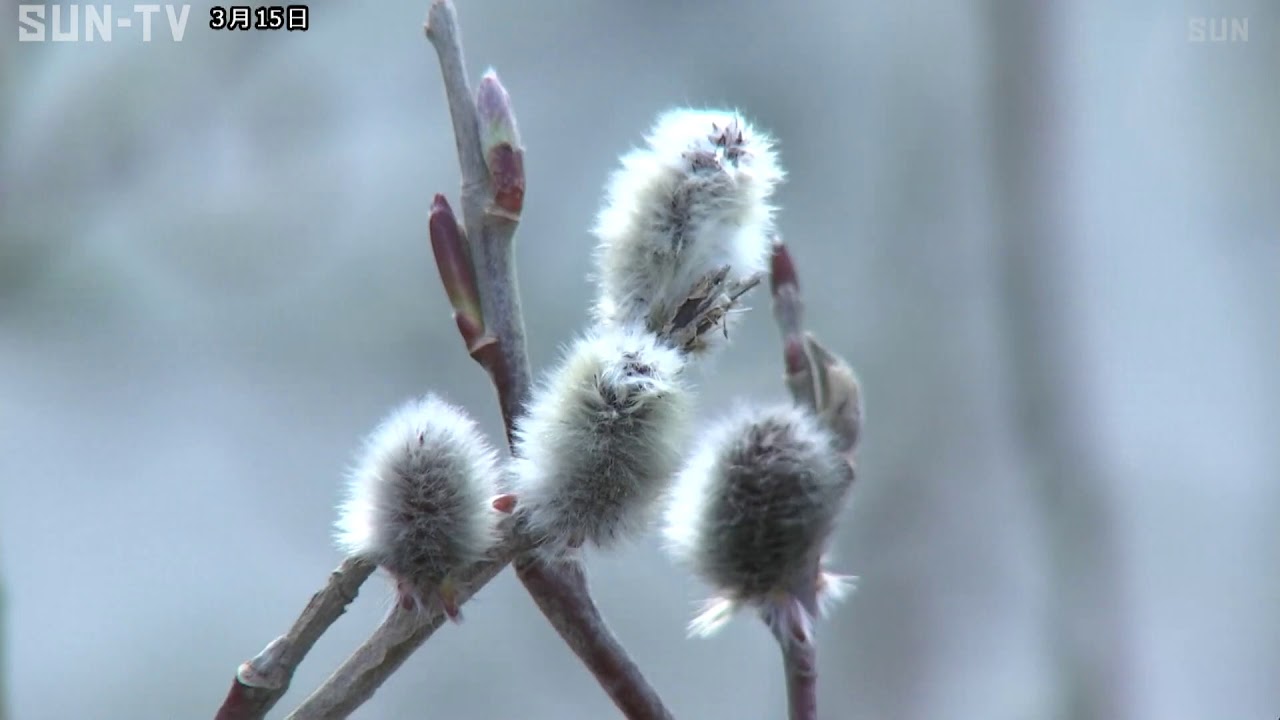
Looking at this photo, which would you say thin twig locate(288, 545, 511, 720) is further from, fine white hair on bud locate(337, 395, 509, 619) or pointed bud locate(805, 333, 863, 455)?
pointed bud locate(805, 333, 863, 455)

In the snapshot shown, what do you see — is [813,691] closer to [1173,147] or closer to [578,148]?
[578,148]

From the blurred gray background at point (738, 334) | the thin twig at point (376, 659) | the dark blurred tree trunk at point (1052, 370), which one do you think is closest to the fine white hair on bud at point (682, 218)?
the thin twig at point (376, 659)

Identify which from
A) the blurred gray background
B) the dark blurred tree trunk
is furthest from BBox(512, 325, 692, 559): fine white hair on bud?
the dark blurred tree trunk

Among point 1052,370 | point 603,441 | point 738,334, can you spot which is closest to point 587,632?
point 603,441

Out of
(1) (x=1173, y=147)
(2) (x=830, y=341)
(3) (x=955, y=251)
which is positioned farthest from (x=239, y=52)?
(1) (x=1173, y=147)

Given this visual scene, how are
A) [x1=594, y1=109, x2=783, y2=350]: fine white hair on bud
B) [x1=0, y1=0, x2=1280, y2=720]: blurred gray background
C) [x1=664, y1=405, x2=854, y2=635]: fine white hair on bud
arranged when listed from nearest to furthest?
[x1=664, y1=405, x2=854, y2=635]: fine white hair on bud
[x1=594, y1=109, x2=783, y2=350]: fine white hair on bud
[x1=0, y1=0, x2=1280, y2=720]: blurred gray background

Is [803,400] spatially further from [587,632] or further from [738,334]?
[738,334]

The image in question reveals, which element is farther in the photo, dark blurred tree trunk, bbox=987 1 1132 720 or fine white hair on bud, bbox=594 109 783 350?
dark blurred tree trunk, bbox=987 1 1132 720
